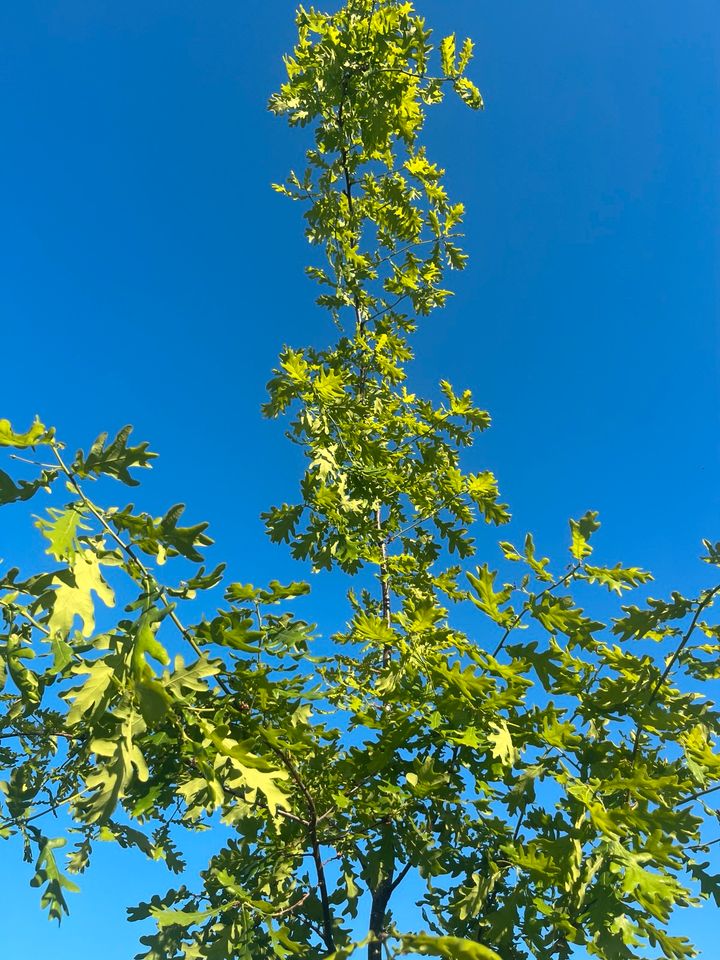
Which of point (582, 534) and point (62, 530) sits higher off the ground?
point (582, 534)

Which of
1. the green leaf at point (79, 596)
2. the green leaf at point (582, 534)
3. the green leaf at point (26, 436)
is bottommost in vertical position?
the green leaf at point (79, 596)

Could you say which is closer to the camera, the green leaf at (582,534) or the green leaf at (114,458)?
the green leaf at (114,458)

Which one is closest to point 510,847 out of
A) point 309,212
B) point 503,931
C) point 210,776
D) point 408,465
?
point 503,931

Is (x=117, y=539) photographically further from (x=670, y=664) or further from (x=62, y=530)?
(x=670, y=664)

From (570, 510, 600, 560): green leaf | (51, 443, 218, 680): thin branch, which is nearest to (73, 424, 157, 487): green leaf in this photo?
(51, 443, 218, 680): thin branch

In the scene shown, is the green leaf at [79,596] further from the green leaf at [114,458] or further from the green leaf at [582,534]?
the green leaf at [582,534]

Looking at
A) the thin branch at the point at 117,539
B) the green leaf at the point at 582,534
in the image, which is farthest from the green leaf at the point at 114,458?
the green leaf at the point at 582,534

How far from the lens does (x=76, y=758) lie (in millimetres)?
3836

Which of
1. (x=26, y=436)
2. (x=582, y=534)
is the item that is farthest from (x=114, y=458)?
(x=582, y=534)

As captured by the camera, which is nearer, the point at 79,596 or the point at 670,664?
the point at 79,596

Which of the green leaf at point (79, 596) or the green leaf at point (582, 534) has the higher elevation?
the green leaf at point (582, 534)

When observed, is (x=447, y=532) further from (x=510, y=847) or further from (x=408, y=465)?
(x=510, y=847)

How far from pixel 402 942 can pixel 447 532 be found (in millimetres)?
3287

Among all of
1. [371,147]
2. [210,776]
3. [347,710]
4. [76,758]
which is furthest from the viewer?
[371,147]
